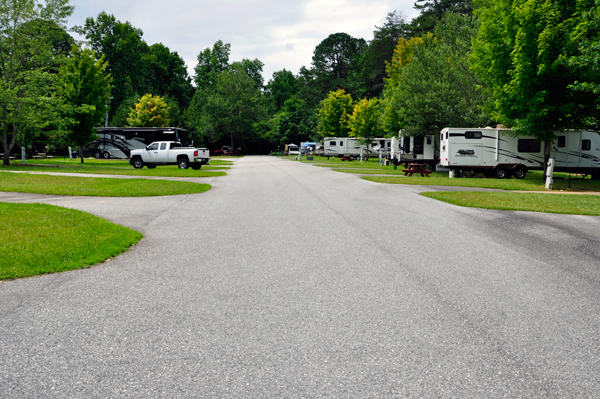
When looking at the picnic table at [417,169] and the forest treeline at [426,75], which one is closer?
the forest treeline at [426,75]

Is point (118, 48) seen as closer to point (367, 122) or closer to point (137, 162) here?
point (367, 122)

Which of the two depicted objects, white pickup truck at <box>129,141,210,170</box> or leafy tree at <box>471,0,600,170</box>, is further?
white pickup truck at <box>129,141,210,170</box>

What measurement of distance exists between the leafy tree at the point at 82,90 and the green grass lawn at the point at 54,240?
27014 millimetres

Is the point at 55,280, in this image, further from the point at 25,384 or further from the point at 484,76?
the point at 484,76

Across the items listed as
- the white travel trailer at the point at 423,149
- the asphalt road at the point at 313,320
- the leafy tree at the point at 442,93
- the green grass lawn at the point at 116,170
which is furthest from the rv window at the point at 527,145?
the asphalt road at the point at 313,320

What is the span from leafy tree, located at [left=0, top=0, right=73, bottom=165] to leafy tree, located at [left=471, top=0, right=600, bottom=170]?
87.6 ft

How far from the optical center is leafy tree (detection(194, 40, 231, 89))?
106438 mm

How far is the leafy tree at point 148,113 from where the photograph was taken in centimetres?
6047

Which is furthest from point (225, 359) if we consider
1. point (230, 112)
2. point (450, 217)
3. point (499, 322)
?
point (230, 112)

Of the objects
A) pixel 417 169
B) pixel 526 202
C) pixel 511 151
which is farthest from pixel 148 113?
pixel 526 202

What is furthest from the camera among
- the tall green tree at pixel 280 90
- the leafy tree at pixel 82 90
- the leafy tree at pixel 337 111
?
the tall green tree at pixel 280 90

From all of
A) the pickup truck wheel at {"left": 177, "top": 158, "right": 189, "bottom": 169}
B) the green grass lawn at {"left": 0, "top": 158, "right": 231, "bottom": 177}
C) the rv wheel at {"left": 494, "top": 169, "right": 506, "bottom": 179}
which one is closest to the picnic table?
the rv wheel at {"left": 494, "top": 169, "right": 506, "bottom": 179}

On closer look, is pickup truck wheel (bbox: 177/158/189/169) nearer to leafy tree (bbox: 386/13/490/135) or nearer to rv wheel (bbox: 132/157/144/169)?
rv wheel (bbox: 132/157/144/169)

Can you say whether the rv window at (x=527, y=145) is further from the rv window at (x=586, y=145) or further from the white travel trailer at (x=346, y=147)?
the white travel trailer at (x=346, y=147)
